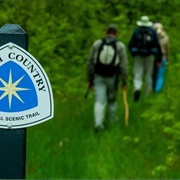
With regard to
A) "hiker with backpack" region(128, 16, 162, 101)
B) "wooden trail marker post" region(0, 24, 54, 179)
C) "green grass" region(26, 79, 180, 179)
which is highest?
"hiker with backpack" region(128, 16, 162, 101)

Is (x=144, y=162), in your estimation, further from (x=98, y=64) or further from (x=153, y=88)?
(x=153, y=88)

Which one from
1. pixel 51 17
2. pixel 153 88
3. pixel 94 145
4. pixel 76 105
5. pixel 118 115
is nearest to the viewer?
pixel 94 145

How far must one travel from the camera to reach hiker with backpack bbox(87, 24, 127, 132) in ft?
45.8

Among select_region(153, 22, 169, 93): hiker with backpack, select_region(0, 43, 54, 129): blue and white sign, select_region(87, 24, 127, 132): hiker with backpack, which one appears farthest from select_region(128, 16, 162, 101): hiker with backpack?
select_region(0, 43, 54, 129): blue and white sign

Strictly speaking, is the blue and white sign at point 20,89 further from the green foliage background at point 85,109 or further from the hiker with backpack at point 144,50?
the hiker with backpack at point 144,50

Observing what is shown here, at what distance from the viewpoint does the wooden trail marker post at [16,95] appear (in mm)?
5125

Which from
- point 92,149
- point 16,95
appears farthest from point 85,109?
point 16,95

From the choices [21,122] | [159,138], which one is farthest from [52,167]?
[21,122]

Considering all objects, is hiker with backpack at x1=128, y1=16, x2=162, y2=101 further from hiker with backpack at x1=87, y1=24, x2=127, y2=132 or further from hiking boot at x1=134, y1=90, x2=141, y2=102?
hiker with backpack at x1=87, y1=24, x2=127, y2=132

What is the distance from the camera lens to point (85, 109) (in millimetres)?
15430

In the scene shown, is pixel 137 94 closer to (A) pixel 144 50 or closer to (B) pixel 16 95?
(A) pixel 144 50

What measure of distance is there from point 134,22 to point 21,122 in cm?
1742

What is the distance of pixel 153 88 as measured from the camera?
18.0 m

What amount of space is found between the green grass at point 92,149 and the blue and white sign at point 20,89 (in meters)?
5.27
